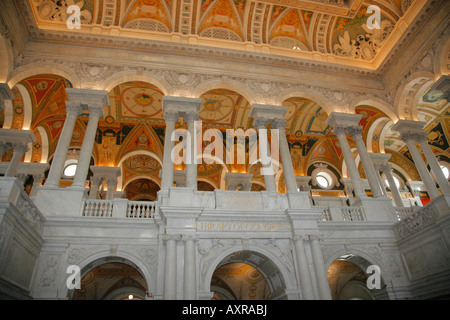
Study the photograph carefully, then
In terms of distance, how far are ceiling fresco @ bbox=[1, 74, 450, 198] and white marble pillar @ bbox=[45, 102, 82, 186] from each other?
350 cm

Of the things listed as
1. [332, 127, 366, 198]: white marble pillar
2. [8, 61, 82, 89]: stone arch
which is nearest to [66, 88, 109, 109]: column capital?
[8, 61, 82, 89]: stone arch

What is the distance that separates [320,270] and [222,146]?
35.7ft

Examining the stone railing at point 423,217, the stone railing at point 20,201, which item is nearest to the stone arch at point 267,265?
the stone railing at point 423,217

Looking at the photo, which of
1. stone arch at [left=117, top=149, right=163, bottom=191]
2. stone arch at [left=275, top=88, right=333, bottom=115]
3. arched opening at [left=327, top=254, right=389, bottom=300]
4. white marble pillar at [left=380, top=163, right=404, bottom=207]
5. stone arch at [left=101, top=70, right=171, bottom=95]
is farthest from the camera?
stone arch at [left=117, top=149, right=163, bottom=191]

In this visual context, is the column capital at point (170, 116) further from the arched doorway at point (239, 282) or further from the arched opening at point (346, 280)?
the arched opening at point (346, 280)

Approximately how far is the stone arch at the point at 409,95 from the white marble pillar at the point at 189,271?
1135 cm

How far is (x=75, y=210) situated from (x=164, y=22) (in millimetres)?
9831

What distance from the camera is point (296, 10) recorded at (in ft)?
52.9

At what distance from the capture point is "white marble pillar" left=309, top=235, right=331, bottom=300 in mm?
9273

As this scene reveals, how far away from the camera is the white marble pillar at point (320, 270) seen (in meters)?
9.27

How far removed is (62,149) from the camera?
11039 mm

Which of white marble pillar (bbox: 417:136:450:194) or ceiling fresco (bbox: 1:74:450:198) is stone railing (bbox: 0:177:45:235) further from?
white marble pillar (bbox: 417:136:450:194)
